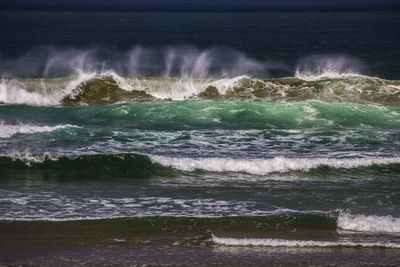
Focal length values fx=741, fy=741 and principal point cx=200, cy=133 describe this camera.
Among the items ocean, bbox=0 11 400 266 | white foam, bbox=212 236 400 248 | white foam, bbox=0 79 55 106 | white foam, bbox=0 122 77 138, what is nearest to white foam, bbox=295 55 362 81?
ocean, bbox=0 11 400 266

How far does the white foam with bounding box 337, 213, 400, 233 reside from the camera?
36.3 ft

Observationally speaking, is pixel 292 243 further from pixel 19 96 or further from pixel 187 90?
pixel 19 96

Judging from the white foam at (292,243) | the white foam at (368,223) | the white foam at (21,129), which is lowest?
the white foam at (292,243)

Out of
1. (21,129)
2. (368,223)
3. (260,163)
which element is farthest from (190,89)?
(368,223)

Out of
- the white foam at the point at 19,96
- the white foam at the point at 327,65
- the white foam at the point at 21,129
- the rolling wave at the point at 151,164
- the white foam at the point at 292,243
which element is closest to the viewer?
the white foam at the point at 292,243

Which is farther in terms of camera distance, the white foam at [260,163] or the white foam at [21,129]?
the white foam at [21,129]

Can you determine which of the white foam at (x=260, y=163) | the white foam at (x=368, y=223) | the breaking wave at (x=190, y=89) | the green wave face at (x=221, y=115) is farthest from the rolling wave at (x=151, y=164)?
the breaking wave at (x=190, y=89)

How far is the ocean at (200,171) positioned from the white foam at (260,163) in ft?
0.12

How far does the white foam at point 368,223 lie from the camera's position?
36.3ft

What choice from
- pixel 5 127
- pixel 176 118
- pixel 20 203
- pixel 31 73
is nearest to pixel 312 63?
pixel 31 73

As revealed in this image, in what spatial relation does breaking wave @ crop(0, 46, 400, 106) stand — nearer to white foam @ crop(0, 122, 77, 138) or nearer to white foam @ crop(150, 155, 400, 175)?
white foam @ crop(0, 122, 77, 138)

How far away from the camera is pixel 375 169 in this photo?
15.3 meters

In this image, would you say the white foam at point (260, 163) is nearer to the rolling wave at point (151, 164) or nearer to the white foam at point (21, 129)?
the rolling wave at point (151, 164)

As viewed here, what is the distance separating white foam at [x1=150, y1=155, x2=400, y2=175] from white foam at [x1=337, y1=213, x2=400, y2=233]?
12.6 ft
